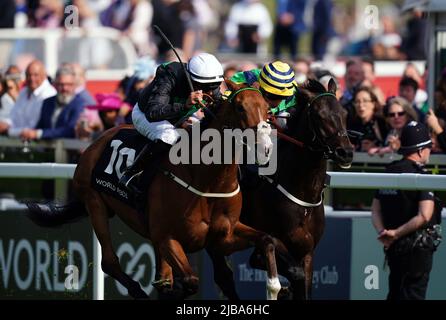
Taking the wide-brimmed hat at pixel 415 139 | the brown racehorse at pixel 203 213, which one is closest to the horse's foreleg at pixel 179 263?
the brown racehorse at pixel 203 213

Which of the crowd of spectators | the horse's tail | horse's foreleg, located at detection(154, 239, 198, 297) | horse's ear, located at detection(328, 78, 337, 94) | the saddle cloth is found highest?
the crowd of spectators

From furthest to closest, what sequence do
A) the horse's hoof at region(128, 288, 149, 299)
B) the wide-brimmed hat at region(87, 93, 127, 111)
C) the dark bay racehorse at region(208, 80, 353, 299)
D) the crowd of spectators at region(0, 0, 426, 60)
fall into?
the crowd of spectators at region(0, 0, 426, 60) < the wide-brimmed hat at region(87, 93, 127, 111) < the horse's hoof at region(128, 288, 149, 299) < the dark bay racehorse at region(208, 80, 353, 299)

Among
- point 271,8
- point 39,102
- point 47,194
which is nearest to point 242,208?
point 47,194

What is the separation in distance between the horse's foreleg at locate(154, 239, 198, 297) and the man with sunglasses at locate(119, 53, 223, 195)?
46cm

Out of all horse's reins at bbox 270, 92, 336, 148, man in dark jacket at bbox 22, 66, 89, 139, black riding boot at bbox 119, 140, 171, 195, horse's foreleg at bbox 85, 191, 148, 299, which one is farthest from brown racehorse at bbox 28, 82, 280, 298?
man in dark jacket at bbox 22, 66, 89, 139

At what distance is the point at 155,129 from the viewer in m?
8.70

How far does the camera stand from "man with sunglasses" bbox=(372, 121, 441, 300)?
29.5ft

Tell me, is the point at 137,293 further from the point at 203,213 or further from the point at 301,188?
the point at 301,188

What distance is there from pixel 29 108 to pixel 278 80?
4471 millimetres

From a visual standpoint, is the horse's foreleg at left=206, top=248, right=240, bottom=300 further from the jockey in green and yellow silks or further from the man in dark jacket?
the man in dark jacket

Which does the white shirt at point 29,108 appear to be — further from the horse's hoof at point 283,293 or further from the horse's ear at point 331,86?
the horse's hoof at point 283,293

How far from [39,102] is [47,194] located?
77.4 inches

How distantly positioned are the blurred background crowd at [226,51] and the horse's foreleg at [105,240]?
4.02 feet

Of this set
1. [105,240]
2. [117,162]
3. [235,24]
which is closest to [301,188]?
[117,162]
